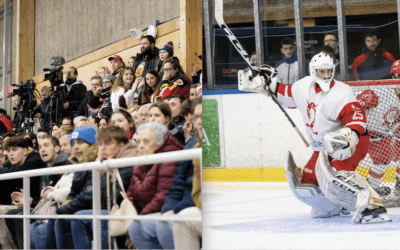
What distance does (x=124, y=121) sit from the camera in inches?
70.2

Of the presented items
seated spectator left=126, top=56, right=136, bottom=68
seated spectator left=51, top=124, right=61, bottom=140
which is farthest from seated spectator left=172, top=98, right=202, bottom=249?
seated spectator left=126, top=56, right=136, bottom=68

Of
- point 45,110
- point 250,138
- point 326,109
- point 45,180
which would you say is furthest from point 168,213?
point 250,138

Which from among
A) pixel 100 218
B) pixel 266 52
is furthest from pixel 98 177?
pixel 266 52

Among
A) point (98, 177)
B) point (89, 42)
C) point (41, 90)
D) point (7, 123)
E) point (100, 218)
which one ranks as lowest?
point (100, 218)

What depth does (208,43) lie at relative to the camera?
511 centimetres

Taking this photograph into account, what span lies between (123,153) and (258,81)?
4.69ft

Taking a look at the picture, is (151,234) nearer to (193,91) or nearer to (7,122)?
(193,91)

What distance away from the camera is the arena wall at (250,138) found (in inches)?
187

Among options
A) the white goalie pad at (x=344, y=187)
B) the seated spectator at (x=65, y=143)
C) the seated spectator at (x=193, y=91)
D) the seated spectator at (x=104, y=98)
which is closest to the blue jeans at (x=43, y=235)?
the seated spectator at (x=65, y=143)

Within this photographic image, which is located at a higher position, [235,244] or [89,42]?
[89,42]

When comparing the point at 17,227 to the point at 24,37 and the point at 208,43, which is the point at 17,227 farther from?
the point at 208,43

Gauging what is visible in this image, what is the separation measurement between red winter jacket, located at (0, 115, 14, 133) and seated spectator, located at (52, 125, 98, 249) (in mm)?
898

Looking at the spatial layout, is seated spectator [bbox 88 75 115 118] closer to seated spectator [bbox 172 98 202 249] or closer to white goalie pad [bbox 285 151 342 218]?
seated spectator [bbox 172 98 202 249]

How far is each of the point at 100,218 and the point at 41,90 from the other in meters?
1.25
